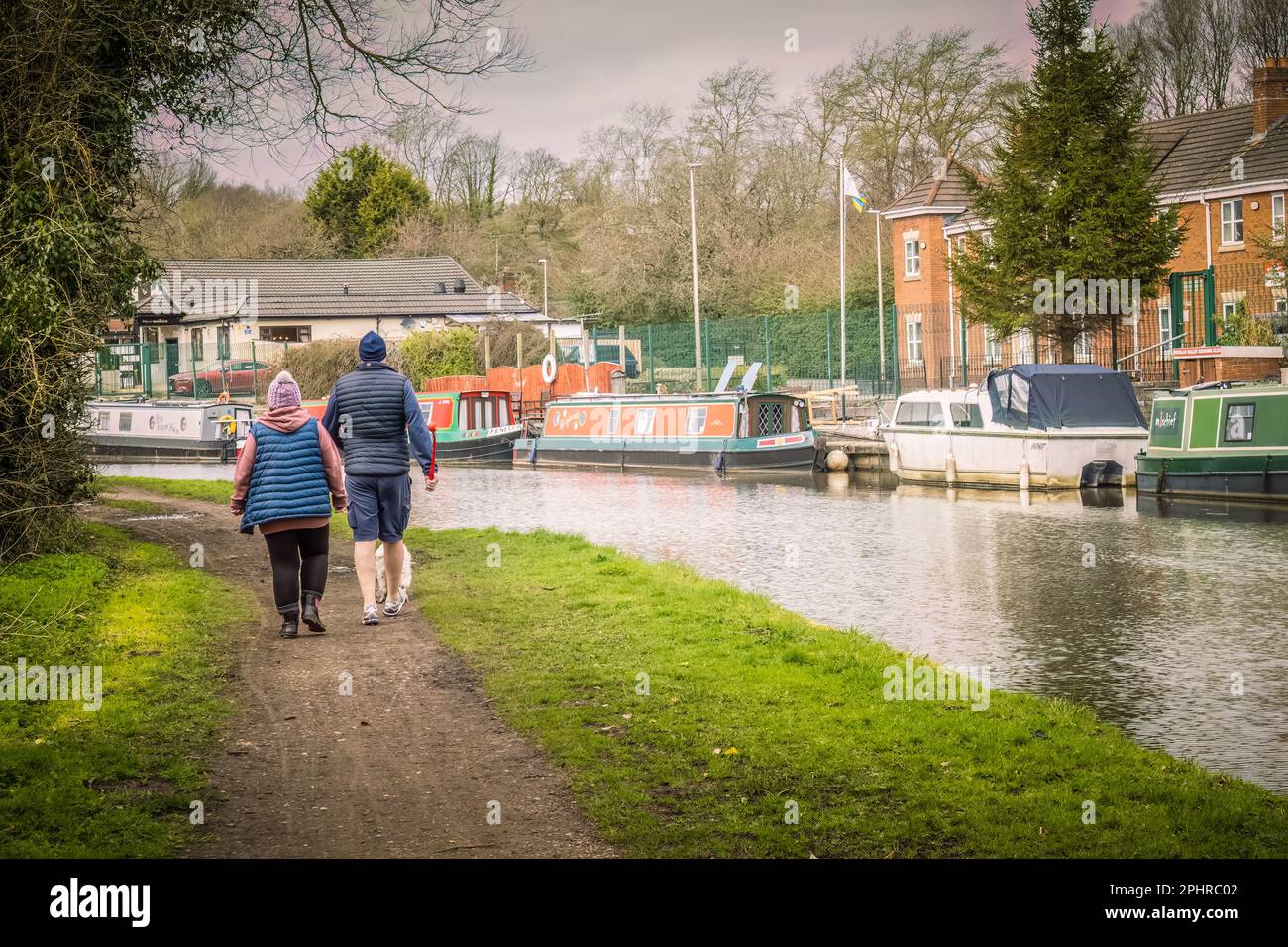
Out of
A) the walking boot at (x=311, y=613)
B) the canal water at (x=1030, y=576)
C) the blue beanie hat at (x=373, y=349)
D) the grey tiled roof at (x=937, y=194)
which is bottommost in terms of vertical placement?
the canal water at (x=1030, y=576)

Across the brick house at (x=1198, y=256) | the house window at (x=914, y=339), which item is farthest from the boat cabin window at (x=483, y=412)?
the house window at (x=914, y=339)

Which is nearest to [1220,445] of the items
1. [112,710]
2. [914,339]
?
[112,710]

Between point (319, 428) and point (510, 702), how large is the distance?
9.66 feet

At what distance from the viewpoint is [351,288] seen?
64250 millimetres

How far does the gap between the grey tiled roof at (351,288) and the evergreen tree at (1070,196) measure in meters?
30.4

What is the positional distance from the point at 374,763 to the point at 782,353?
41123 mm

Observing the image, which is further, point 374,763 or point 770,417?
point 770,417

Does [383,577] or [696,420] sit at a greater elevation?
[696,420]

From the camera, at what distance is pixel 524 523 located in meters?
21.7

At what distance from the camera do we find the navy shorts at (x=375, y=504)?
9.92 metres

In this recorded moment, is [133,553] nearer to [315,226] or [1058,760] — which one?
[1058,760]

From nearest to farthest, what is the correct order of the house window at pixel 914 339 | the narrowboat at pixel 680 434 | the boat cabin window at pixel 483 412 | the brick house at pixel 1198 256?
the narrowboat at pixel 680 434
the brick house at pixel 1198 256
the boat cabin window at pixel 483 412
the house window at pixel 914 339

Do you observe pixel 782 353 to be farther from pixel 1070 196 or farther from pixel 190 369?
pixel 190 369

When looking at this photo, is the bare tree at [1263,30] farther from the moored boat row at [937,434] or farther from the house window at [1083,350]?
the moored boat row at [937,434]
